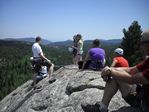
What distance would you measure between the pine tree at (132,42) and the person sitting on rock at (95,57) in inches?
1046

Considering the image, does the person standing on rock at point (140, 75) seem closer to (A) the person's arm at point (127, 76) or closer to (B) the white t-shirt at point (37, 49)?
(A) the person's arm at point (127, 76)

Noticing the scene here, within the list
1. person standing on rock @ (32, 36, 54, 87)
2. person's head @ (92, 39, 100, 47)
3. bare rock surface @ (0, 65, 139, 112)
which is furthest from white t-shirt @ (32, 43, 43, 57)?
person's head @ (92, 39, 100, 47)

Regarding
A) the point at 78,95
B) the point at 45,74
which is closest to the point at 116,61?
the point at 78,95

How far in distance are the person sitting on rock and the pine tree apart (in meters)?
26.6

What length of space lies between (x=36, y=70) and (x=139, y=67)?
7923mm

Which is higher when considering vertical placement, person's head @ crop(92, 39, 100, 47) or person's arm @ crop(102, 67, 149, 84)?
person's head @ crop(92, 39, 100, 47)

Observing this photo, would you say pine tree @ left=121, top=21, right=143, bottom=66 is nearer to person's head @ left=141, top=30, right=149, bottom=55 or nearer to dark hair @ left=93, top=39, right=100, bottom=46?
dark hair @ left=93, top=39, right=100, bottom=46

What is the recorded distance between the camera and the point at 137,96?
20.6ft

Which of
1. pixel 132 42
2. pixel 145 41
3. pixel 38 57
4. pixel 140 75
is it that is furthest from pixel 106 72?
pixel 132 42

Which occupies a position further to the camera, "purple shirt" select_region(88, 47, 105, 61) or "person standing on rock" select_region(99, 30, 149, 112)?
"purple shirt" select_region(88, 47, 105, 61)

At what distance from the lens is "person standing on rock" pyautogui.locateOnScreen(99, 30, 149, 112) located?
5.27 meters

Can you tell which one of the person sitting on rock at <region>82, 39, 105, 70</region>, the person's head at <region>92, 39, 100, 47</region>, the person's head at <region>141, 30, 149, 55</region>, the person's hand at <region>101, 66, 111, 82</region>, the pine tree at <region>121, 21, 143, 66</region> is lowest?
the pine tree at <region>121, 21, 143, 66</region>

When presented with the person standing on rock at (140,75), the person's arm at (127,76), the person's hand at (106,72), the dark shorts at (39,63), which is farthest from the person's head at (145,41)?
the dark shorts at (39,63)

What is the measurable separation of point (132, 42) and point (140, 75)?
36438mm
